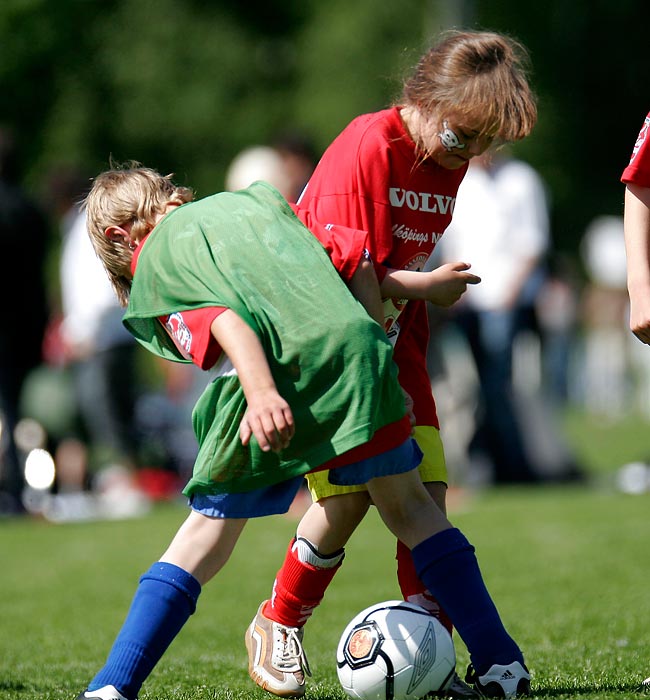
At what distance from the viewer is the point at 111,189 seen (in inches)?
144

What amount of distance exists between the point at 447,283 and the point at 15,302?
615 centimetres

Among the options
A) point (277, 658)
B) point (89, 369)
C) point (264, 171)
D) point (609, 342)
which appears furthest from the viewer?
point (609, 342)

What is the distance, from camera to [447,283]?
11.6ft

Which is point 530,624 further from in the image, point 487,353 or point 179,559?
point 487,353

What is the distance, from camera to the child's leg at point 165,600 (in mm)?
3348

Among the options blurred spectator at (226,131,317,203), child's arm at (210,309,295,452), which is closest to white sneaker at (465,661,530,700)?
child's arm at (210,309,295,452)

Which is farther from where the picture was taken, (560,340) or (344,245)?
(560,340)

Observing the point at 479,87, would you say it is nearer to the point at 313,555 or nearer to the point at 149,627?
the point at 313,555

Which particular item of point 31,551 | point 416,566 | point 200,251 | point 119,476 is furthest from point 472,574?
point 119,476

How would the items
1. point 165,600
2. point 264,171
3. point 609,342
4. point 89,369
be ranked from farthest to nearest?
1. point 609,342
2. point 89,369
3. point 264,171
4. point 165,600

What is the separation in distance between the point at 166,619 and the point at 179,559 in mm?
157

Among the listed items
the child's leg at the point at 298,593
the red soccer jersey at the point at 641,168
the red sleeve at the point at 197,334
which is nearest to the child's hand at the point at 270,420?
the red sleeve at the point at 197,334

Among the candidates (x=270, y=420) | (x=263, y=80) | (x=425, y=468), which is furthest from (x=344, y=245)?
(x=263, y=80)

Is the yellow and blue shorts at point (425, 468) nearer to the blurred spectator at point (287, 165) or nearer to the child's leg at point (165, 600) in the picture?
the child's leg at point (165, 600)
